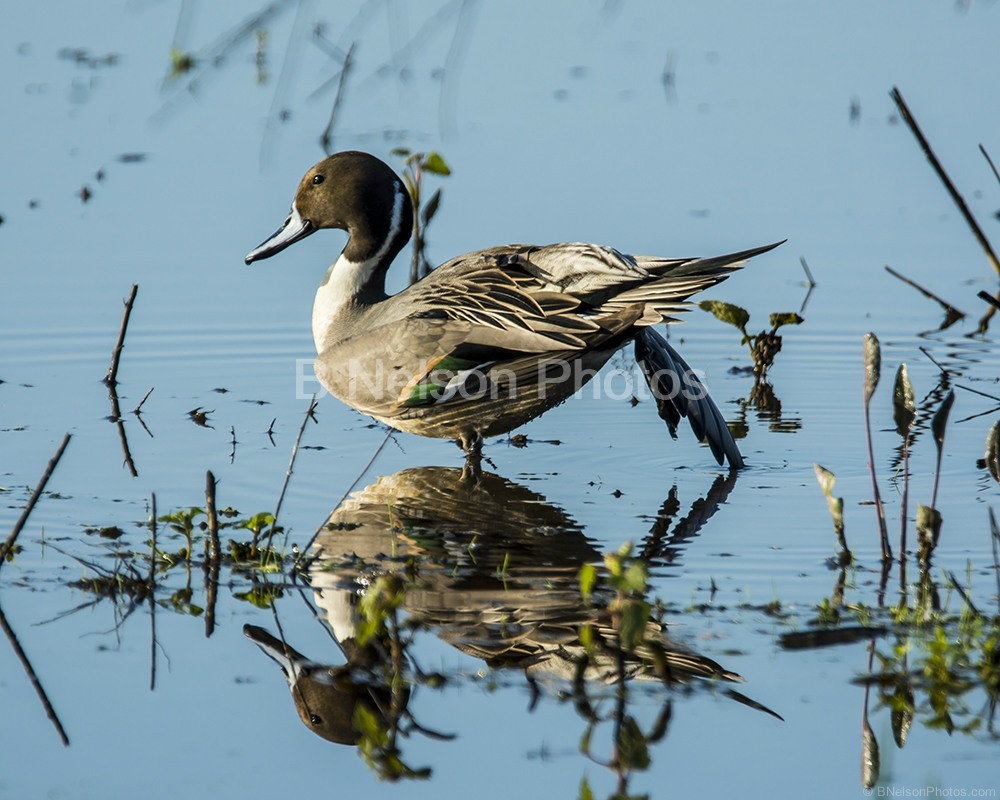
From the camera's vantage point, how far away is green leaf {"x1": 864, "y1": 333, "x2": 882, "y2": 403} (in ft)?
16.0

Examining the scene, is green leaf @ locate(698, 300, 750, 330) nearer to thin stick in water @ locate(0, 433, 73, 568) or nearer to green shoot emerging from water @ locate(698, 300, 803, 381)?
green shoot emerging from water @ locate(698, 300, 803, 381)

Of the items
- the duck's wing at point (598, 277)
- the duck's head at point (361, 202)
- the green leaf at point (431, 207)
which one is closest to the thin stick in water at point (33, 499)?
the duck's wing at point (598, 277)

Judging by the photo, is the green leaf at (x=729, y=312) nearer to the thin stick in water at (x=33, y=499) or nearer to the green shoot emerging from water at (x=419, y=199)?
the green shoot emerging from water at (x=419, y=199)

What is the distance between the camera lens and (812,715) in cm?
423

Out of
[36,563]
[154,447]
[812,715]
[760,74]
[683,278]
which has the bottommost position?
[812,715]

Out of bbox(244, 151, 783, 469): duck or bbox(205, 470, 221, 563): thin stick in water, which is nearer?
bbox(205, 470, 221, 563): thin stick in water

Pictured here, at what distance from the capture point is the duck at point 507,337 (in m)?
6.27

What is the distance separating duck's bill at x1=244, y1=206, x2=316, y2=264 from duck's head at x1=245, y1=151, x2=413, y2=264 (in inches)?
5.1

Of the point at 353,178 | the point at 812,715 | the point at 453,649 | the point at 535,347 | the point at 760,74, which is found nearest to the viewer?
the point at 812,715

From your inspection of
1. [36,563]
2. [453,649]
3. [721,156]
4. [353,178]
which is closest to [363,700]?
[453,649]

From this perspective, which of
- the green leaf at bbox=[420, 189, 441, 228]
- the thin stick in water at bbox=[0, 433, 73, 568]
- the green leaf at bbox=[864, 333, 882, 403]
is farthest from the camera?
the green leaf at bbox=[420, 189, 441, 228]

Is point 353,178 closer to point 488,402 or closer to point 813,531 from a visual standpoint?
point 488,402

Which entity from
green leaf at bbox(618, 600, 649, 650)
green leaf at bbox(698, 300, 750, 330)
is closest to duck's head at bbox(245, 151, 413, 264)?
green leaf at bbox(698, 300, 750, 330)

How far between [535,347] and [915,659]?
2393 mm
